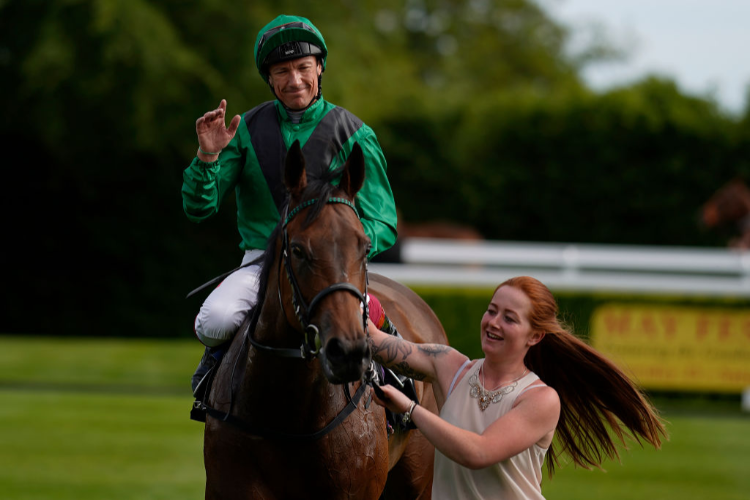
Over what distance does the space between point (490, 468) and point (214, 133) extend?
1465 mm

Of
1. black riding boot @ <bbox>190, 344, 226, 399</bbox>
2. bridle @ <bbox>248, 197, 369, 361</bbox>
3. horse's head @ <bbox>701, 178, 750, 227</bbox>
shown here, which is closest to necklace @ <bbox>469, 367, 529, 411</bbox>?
bridle @ <bbox>248, 197, 369, 361</bbox>

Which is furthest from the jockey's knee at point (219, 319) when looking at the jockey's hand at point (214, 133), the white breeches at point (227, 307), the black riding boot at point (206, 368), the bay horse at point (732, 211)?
the bay horse at point (732, 211)

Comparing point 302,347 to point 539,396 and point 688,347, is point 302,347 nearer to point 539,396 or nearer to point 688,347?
point 539,396

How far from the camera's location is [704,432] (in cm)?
973

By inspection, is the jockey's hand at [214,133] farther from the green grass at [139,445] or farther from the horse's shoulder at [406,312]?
the green grass at [139,445]

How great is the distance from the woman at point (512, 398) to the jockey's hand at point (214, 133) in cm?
82

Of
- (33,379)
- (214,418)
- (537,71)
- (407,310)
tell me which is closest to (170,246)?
(33,379)

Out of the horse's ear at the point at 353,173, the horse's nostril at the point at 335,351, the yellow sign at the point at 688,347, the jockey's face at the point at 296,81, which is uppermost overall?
the jockey's face at the point at 296,81

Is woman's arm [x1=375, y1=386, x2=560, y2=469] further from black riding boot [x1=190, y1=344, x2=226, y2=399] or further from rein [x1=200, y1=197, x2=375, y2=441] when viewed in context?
black riding boot [x1=190, y1=344, x2=226, y2=399]

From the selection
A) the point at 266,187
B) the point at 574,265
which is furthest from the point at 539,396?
the point at 574,265

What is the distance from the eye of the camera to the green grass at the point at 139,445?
23.4 ft

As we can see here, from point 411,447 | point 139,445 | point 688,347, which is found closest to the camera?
point 411,447

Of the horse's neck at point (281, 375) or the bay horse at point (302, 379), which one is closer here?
the bay horse at point (302, 379)

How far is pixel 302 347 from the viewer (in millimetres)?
2895
